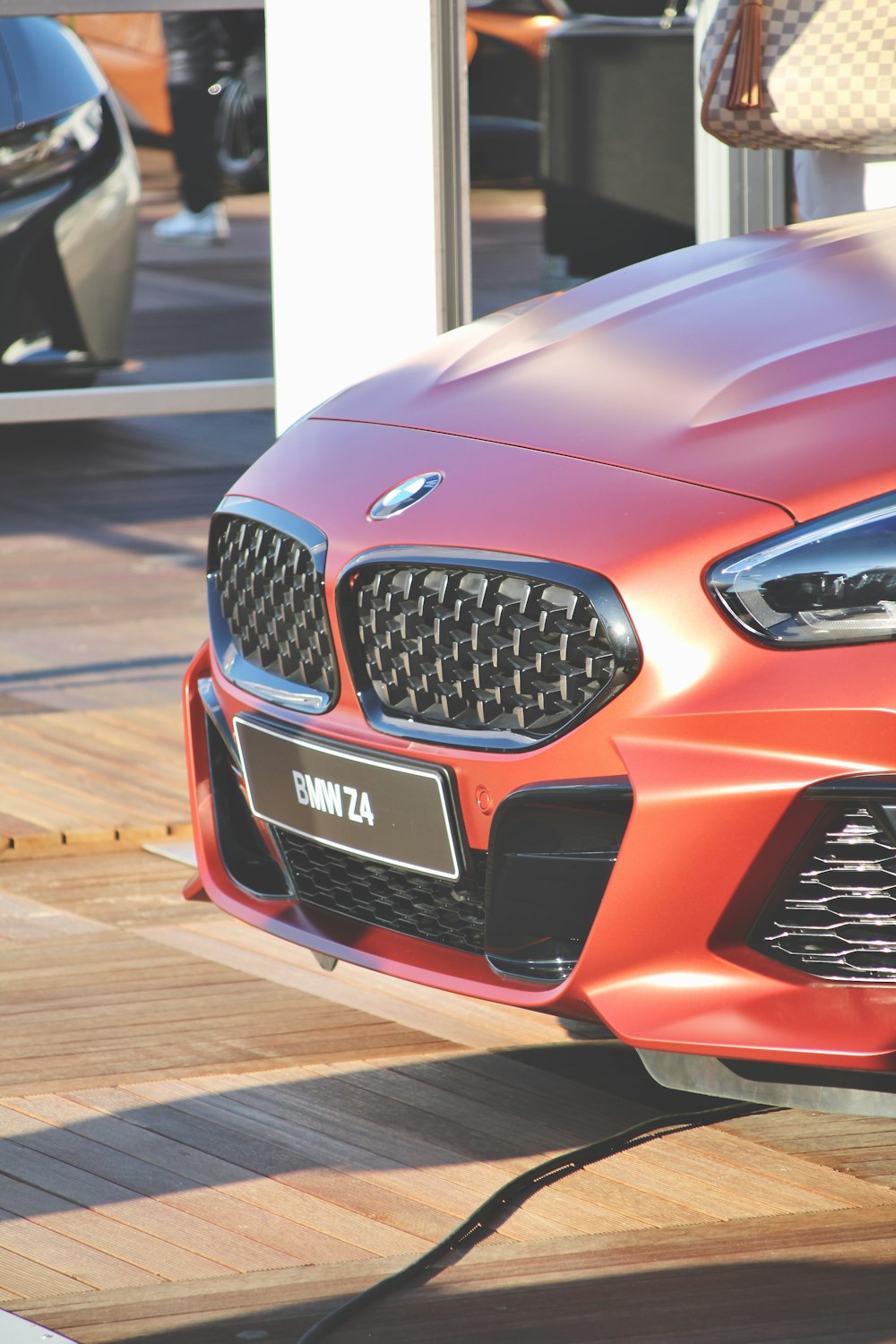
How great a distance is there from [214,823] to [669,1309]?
107cm

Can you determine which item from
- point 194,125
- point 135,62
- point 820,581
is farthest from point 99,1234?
point 135,62

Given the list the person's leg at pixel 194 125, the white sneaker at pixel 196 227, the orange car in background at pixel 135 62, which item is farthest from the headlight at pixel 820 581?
the white sneaker at pixel 196 227

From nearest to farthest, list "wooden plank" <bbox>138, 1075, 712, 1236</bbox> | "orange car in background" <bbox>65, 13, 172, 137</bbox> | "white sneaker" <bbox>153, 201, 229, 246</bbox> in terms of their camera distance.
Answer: "wooden plank" <bbox>138, 1075, 712, 1236</bbox>
"orange car in background" <bbox>65, 13, 172, 137</bbox>
"white sneaker" <bbox>153, 201, 229, 246</bbox>

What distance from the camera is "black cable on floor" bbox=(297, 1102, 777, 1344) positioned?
2.33 meters

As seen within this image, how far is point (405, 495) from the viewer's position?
104 inches

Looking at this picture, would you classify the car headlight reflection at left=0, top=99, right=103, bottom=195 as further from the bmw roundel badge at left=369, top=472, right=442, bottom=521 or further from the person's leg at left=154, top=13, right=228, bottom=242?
the bmw roundel badge at left=369, top=472, right=442, bottom=521

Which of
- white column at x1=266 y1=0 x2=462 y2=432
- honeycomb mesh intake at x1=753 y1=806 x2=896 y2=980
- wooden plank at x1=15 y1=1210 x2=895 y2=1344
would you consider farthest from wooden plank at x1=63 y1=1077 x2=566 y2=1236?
white column at x1=266 y1=0 x2=462 y2=432

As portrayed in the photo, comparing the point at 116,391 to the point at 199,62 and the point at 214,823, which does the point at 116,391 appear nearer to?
the point at 214,823

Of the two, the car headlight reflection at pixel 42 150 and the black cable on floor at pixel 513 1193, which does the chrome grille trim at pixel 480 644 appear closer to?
the black cable on floor at pixel 513 1193

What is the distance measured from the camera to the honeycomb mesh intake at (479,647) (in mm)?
2404

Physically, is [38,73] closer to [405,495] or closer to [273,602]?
[273,602]

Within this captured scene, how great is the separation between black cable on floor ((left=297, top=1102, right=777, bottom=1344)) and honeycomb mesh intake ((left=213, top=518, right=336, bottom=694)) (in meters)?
0.68

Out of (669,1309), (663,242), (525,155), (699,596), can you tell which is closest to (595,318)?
(699,596)

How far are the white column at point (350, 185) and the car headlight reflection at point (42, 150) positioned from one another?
333 centimetres
